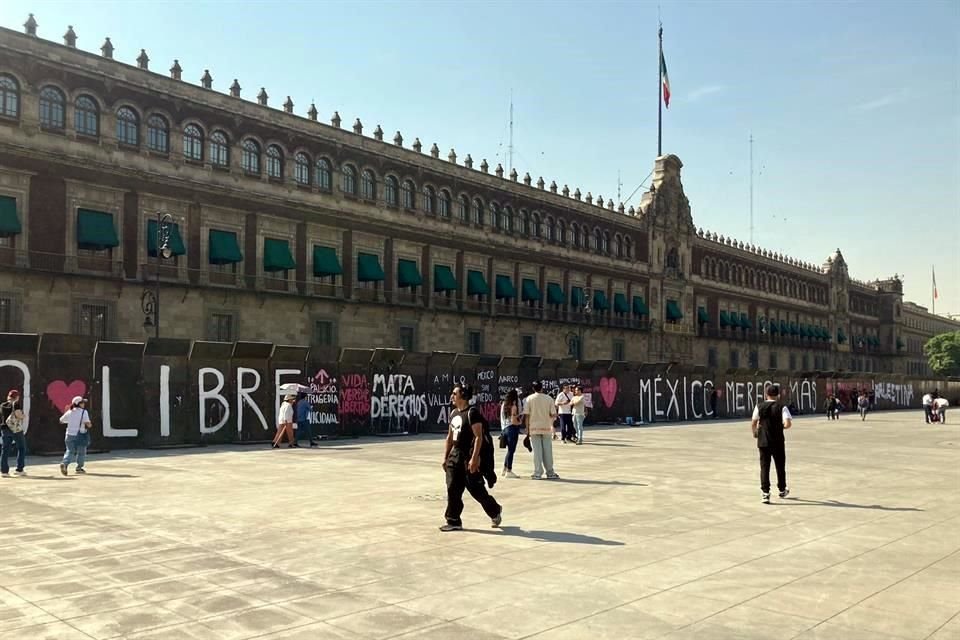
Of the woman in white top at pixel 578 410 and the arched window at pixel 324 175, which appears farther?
the arched window at pixel 324 175

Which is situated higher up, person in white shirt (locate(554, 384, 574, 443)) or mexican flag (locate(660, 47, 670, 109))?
mexican flag (locate(660, 47, 670, 109))

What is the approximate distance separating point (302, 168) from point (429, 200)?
8798 millimetres

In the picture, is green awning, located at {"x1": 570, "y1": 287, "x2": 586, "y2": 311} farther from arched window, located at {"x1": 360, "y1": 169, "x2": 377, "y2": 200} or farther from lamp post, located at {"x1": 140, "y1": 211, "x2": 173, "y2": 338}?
lamp post, located at {"x1": 140, "y1": 211, "x2": 173, "y2": 338}

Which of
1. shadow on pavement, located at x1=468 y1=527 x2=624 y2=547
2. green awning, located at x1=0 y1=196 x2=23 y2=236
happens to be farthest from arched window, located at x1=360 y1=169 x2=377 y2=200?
shadow on pavement, located at x1=468 y1=527 x2=624 y2=547

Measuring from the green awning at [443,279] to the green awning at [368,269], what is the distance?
14.0 feet

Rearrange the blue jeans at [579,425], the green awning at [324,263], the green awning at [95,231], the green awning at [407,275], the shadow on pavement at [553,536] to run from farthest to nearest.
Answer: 1. the green awning at [407,275]
2. the green awning at [324,263]
3. the green awning at [95,231]
4. the blue jeans at [579,425]
5. the shadow on pavement at [553,536]

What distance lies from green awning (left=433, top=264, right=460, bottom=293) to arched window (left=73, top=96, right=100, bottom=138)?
19148mm

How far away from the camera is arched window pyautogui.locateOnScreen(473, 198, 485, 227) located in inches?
1950

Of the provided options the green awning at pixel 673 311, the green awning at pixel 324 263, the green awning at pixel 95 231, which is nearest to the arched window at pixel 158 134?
the green awning at pixel 95 231

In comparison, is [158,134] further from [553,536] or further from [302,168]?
[553,536]

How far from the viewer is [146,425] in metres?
20.0

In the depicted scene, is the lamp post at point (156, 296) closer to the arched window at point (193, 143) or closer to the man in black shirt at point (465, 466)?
the arched window at point (193, 143)

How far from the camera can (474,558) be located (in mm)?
7926

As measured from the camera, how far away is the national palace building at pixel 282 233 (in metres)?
31.2
